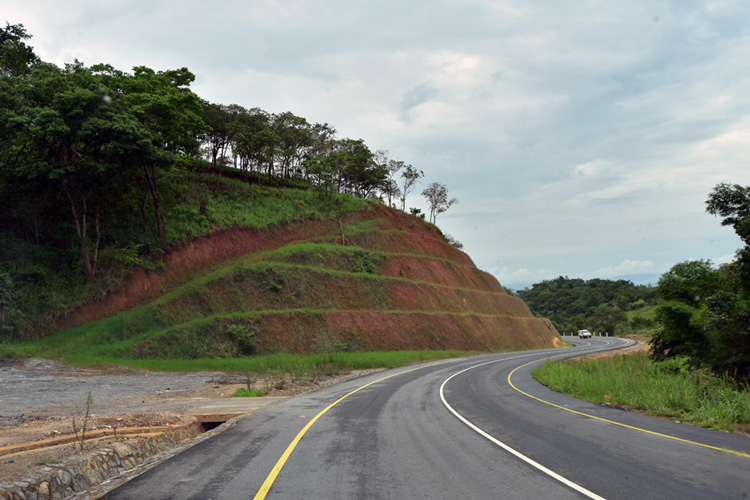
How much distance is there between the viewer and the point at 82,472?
738 cm

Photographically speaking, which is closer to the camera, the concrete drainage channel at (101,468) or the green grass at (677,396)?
the concrete drainage channel at (101,468)

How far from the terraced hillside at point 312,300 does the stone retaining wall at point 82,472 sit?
81.6 ft

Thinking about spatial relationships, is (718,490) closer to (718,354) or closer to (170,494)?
(170,494)

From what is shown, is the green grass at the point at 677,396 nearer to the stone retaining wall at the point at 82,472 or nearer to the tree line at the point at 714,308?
the tree line at the point at 714,308

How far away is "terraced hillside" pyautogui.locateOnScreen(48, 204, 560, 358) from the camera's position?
34875 millimetres

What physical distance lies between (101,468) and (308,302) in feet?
119

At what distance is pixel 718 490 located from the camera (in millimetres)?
6164

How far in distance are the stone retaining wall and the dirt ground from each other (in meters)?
0.31

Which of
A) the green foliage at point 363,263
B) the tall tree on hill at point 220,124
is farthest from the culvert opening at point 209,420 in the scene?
the tall tree on hill at point 220,124

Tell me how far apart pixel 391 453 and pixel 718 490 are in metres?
4.97

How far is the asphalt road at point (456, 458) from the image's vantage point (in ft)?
20.7

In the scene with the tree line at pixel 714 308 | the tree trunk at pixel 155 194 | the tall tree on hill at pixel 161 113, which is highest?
the tall tree on hill at pixel 161 113

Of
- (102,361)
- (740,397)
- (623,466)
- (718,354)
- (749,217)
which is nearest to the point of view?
(623,466)

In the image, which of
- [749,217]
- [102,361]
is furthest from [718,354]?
[102,361]
